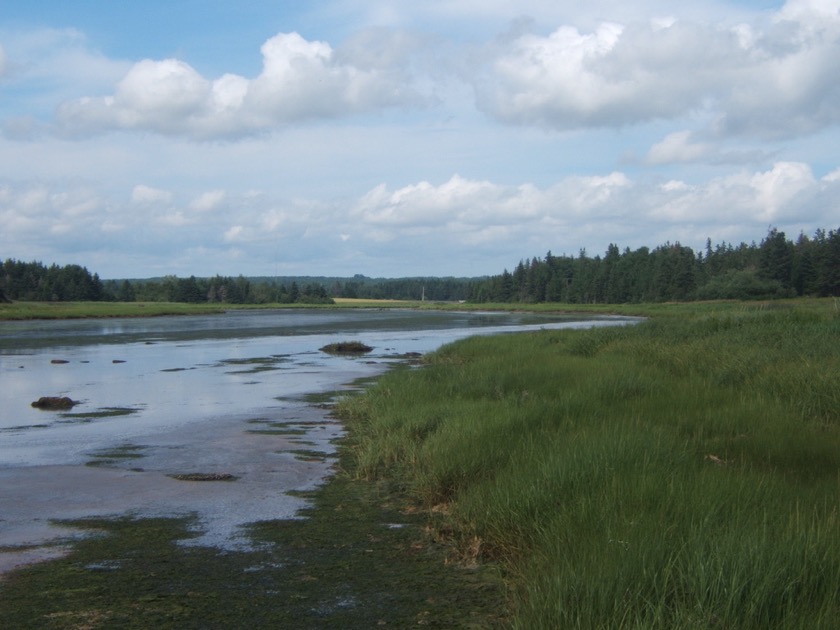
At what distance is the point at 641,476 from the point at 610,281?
13073cm

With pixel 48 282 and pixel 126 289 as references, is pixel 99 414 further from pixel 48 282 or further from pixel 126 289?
pixel 126 289

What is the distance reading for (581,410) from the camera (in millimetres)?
11531

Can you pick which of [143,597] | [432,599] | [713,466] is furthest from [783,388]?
[143,597]

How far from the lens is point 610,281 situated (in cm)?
13450

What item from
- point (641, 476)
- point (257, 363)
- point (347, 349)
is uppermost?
point (641, 476)

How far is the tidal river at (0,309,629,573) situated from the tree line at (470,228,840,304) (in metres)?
68.8

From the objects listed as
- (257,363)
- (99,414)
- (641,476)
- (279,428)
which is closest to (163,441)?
(279,428)

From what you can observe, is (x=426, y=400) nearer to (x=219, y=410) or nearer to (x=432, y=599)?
(x=219, y=410)

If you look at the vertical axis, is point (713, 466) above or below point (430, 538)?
above

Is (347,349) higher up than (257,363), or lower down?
higher up

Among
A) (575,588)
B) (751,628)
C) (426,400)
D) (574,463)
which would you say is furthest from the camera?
(426,400)

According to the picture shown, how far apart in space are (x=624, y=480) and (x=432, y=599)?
6.18ft

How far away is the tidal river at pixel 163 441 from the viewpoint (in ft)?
31.7

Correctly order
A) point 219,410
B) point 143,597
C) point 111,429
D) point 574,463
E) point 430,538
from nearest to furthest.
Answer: point 143,597 → point 574,463 → point 430,538 → point 111,429 → point 219,410
